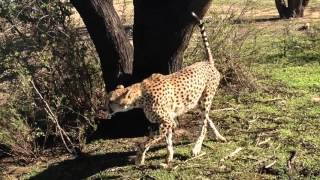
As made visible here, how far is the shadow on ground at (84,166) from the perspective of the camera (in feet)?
20.0

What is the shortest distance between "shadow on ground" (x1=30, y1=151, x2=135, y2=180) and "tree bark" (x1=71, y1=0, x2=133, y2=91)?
104 centimetres

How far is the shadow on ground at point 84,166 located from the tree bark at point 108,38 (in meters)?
Result: 1.04

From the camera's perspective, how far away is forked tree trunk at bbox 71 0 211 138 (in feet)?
21.0

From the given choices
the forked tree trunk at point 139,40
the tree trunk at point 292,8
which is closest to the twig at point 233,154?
the forked tree trunk at point 139,40

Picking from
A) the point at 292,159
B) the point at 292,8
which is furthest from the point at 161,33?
the point at 292,8

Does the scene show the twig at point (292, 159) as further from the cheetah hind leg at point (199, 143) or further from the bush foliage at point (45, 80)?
the bush foliage at point (45, 80)

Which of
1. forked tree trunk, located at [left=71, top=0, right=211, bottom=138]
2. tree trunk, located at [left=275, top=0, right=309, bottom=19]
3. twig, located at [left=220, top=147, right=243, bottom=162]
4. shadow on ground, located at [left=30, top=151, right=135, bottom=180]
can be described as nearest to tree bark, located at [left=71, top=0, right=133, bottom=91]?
forked tree trunk, located at [left=71, top=0, right=211, bottom=138]

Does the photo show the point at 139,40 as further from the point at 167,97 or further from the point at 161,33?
the point at 167,97

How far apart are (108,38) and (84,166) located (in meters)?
1.58

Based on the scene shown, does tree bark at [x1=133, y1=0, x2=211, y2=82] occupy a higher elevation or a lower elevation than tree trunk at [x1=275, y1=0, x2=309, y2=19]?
higher

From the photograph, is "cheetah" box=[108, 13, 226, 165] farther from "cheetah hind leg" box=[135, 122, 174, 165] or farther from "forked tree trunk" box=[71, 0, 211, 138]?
"forked tree trunk" box=[71, 0, 211, 138]

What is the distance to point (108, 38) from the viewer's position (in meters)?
6.96

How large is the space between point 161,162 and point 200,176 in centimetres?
54

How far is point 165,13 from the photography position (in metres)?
6.43
